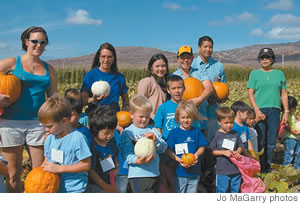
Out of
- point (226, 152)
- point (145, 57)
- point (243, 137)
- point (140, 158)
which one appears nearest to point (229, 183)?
point (226, 152)

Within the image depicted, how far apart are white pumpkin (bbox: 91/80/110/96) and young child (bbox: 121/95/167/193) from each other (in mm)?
603

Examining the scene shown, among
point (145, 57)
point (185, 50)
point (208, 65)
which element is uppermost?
point (145, 57)

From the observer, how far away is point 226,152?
3.69 m

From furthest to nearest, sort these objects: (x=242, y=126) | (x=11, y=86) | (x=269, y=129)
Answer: (x=269, y=129) → (x=242, y=126) → (x=11, y=86)

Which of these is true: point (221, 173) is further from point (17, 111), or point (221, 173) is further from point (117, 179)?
point (17, 111)

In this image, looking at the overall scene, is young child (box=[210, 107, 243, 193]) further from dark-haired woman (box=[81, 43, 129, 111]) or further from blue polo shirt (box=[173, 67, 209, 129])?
dark-haired woman (box=[81, 43, 129, 111])

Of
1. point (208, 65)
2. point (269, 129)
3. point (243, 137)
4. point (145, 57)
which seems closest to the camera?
point (243, 137)

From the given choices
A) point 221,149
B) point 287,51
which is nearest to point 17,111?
point 221,149

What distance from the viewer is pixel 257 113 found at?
4727 mm

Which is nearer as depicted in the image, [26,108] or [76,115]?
[76,115]

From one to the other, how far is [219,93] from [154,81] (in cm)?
105

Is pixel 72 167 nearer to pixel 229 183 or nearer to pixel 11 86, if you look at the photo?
pixel 11 86

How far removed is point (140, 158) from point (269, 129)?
8.89ft

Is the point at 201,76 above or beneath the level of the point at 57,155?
above
